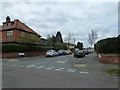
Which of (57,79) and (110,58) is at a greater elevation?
(110,58)

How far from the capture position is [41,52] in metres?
35.8

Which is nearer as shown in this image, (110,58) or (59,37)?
(110,58)

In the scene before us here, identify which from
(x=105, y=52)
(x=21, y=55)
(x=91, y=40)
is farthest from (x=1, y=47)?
(x=91, y=40)

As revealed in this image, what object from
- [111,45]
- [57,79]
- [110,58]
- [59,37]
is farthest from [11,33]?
[59,37]

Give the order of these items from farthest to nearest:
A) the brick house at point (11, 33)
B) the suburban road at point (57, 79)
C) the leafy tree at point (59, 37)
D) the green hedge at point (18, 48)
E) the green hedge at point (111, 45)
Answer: the leafy tree at point (59, 37)
the brick house at point (11, 33)
the green hedge at point (18, 48)
the green hedge at point (111, 45)
the suburban road at point (57, 79)

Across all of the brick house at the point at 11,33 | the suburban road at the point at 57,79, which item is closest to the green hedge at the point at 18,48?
the brick house at the point at 11,33

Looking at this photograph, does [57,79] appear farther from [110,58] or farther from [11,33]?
[11,33]

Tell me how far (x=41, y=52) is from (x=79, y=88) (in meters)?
31.0

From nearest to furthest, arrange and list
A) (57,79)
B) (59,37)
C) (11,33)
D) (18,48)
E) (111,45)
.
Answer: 1. (57,79)
2. (111,45)
3. (18,48)
4. (11,33)
5. (59,37)

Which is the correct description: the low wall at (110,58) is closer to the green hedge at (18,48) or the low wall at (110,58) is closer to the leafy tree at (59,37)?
the green hedge at (18,48)

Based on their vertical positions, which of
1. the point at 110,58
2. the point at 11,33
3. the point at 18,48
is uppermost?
the point at 11,33

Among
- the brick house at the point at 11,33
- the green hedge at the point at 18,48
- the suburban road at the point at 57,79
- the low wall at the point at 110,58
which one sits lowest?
the suburban road at the point at 57,79

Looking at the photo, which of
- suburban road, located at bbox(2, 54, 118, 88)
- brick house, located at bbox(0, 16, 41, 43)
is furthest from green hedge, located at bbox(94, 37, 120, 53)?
brick house, located at bbox(0, 16, 41, 43)

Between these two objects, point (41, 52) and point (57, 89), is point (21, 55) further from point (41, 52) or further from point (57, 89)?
point (57, 89)
